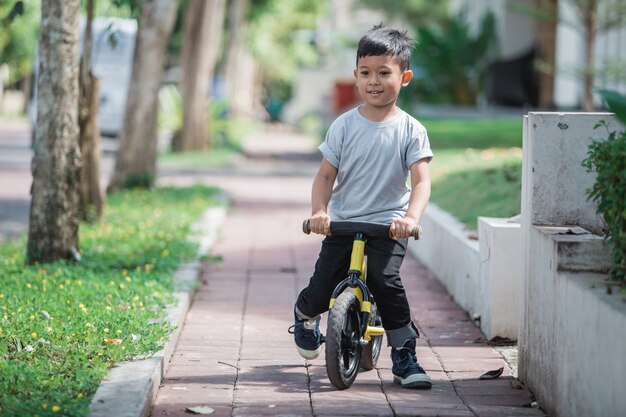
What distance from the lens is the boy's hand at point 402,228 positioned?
537 cm

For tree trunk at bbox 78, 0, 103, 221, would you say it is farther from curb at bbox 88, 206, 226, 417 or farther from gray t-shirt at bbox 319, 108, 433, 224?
gray t-shirt at bbox 319, 108, 433, 224

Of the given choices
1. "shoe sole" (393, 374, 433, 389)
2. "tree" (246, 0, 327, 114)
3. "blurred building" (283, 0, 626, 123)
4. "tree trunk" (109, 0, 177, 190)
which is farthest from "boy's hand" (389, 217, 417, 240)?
"tree" (246, 0, 327, 114)

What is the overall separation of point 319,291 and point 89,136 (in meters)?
5.78

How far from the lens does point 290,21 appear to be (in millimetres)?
53750

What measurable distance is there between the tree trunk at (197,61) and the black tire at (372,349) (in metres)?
17.7

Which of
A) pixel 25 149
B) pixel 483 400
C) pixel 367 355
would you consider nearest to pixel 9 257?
pixel 367 355

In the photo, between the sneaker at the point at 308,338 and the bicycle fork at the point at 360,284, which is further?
the sneaker at the point at 308,338

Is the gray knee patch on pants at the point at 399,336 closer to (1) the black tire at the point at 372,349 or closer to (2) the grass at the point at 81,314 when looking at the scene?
(1) the black tire at the point at 372,349

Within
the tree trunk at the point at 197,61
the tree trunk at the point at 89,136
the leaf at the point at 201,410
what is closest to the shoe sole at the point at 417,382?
the leaf at the point at 201,410

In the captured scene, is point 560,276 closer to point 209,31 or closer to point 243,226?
point 243,226

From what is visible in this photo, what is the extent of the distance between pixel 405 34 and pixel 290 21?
48525mm

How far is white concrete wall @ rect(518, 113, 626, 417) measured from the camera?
453 cm

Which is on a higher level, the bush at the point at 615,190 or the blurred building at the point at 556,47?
the blurred building at the point at 556,47

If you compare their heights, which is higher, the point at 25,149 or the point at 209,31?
the point at 209,31
